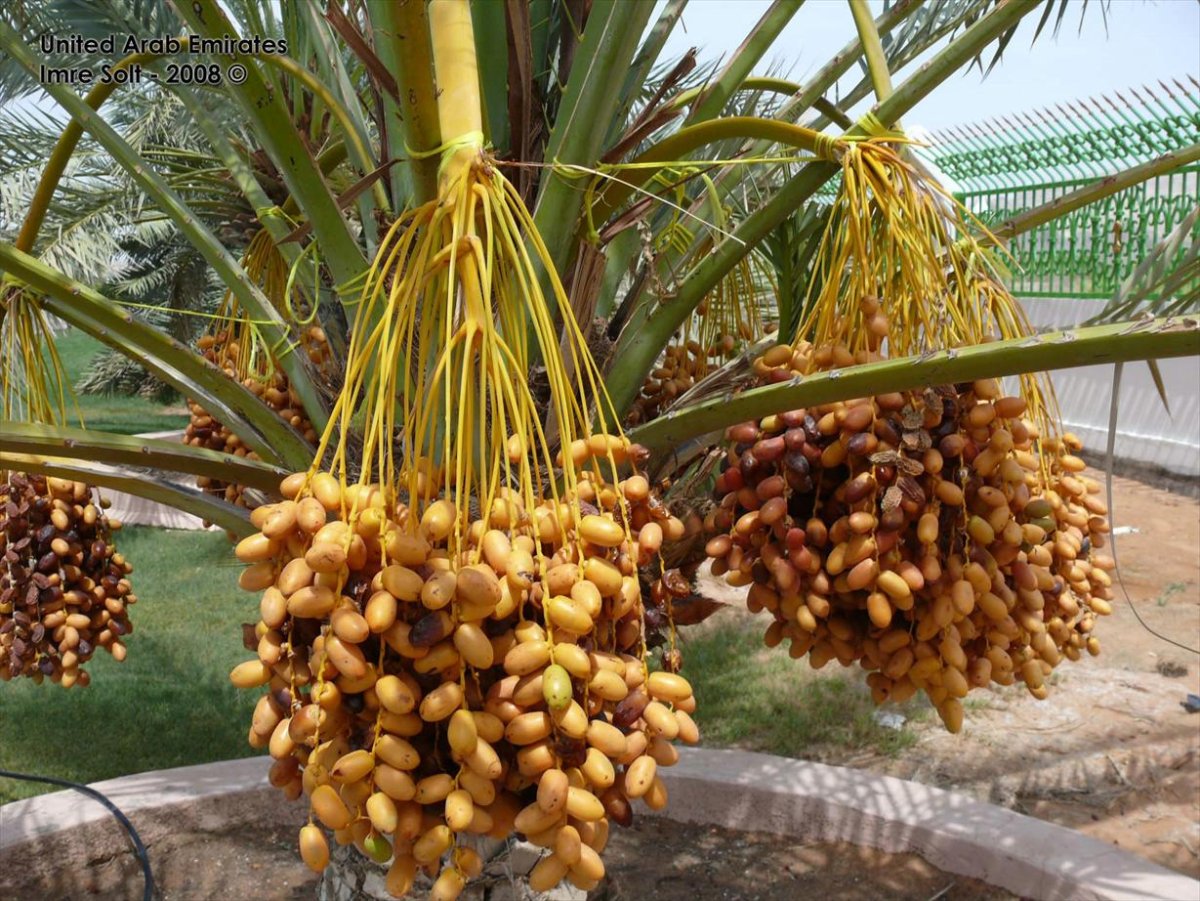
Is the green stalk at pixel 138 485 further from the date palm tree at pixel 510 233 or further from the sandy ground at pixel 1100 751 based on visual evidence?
the sandy ground at pixel 1100 751

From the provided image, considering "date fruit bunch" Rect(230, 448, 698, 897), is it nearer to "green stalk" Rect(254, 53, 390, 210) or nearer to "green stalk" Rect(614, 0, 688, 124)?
"green stalk" Rect(254, 53, 390, 210)

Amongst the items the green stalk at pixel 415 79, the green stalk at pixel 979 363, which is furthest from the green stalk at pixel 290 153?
the green stalk at pixel 979 363

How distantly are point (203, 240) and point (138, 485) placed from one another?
1.42 ft

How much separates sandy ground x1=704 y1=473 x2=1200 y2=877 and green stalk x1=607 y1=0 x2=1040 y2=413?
8.17ft

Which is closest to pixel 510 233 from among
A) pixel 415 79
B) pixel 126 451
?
pixel 415 79

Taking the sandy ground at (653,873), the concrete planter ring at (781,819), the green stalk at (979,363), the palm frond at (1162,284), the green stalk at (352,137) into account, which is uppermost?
the green stalk at (352,137)

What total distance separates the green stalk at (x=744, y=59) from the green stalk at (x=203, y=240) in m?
0.75

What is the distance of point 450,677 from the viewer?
99 centimetres

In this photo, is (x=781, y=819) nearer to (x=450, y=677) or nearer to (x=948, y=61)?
(x=948, y=61)

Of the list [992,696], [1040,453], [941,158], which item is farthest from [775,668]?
[941,158]

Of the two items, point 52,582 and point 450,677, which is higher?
point 450,677

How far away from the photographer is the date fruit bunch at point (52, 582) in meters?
2.06

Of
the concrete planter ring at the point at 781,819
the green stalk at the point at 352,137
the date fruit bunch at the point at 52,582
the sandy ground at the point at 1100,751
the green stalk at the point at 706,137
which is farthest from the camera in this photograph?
the sandy ground at the point at 1100,751

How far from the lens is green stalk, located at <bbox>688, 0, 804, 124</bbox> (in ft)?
5.54
